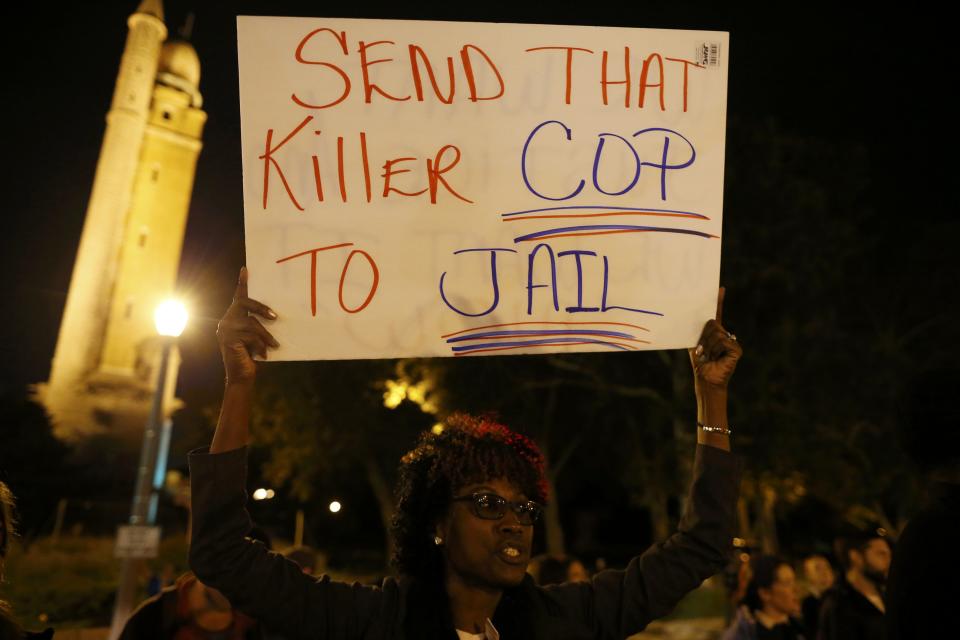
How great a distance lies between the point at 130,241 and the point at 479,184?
50.7 metres

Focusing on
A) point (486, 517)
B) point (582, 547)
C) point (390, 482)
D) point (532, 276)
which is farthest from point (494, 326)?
point (582, 547)

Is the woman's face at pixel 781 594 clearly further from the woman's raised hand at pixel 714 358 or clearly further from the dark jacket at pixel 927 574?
the dark jacket at pixel 927 574

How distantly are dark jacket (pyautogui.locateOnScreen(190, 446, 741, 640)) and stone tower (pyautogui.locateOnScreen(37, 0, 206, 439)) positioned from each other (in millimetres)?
43841

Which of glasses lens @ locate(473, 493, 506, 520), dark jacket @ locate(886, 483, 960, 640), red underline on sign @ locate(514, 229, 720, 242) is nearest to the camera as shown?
dark jacket @ locate(886, 483, 960, 640)

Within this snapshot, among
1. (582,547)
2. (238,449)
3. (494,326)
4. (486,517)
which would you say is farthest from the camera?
(582,547)

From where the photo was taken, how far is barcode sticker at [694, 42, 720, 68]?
104 inches

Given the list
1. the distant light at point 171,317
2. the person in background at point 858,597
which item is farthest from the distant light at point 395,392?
the person in background at point 858,597

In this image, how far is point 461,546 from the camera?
2326 millimetres

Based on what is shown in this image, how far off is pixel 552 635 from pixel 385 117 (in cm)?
160

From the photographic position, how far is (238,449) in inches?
83.5

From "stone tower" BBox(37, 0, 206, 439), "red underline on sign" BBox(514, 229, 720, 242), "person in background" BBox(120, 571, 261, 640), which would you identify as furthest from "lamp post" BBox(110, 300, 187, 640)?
"stone tower" BBox(37, 0, 206, 439)

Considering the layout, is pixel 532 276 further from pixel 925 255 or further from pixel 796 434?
pixel 925 255

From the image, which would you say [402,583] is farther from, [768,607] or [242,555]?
[768,607]

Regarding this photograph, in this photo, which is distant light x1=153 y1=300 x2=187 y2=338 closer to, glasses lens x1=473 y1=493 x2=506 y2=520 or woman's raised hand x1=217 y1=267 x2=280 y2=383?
woman's raised hand x1=217 y1=267 x2=280 y2=383
